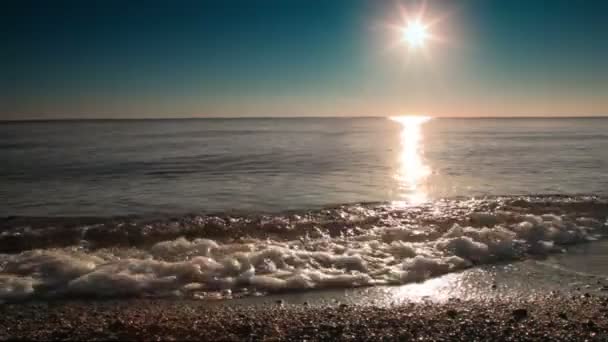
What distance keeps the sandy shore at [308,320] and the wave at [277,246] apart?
0.75 meters

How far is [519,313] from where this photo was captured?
6660 millimetres

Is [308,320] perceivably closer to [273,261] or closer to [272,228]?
[273,261]

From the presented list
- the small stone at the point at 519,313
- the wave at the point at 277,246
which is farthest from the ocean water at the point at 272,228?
the small stone at the point at 519,313

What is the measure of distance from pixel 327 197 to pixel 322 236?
5.77 meters

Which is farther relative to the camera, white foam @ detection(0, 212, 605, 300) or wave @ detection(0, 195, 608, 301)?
wave @ detection(0, 195, 608, 301)

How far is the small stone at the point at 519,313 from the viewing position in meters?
6.60

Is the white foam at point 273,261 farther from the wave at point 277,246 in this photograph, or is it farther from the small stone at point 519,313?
the small stone at point 519,313

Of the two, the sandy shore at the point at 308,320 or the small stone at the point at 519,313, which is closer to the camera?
the sandy shore at the point at 308,320

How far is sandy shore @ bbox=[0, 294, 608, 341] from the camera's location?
603 centimetres

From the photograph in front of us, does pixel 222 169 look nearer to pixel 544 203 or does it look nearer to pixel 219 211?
pixel 219 211

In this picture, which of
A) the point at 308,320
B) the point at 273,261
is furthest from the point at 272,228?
the point at 308,320

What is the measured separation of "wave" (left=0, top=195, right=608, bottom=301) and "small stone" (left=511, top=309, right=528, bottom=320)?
217 cm

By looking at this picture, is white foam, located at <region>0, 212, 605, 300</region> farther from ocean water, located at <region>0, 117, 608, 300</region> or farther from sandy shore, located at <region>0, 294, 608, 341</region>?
sandy shore, located at <region>0, 294, 608, 341</region>

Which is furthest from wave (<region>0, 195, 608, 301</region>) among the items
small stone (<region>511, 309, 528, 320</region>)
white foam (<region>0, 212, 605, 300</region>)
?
small stone (<region>511, 309, 528, 320</region>)
